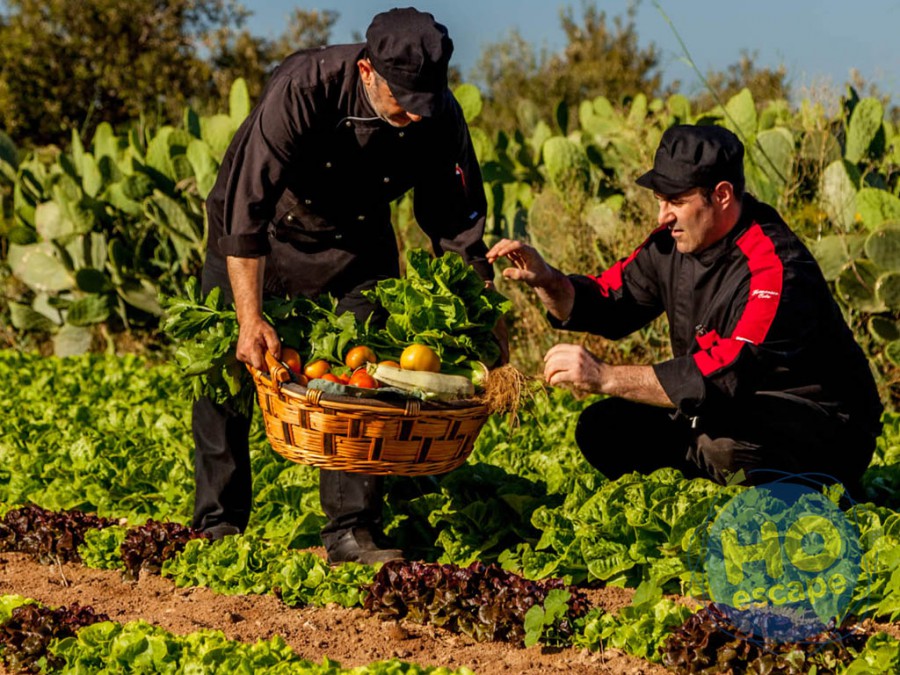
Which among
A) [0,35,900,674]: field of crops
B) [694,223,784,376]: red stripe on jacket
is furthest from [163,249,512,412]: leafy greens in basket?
[694,223,784,376]: red stripe on jacket

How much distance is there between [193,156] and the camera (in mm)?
9508

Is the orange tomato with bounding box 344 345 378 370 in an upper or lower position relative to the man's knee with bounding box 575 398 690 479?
upper

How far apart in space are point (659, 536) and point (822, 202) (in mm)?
4417

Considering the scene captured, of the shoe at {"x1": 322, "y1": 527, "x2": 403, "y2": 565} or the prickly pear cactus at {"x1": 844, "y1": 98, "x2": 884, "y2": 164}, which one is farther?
the prickly pear cactus at {"x1": 844, "y1": 98, "x2": 884, "y2": 164}

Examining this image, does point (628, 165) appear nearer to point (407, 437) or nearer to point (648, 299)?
point (648, 299)

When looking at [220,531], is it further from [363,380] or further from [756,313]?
[756,313]

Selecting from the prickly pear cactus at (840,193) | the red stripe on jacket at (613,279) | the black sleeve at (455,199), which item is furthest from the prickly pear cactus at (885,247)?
the black sleeve at (455,199)

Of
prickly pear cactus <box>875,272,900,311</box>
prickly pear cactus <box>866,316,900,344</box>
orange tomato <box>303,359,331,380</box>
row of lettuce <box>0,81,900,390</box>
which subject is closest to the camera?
orange tomato <box>303,359,331,380</box>

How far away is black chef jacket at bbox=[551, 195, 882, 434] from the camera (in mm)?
4164

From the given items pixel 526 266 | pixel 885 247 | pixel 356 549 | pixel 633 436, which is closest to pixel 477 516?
pixel 356 549

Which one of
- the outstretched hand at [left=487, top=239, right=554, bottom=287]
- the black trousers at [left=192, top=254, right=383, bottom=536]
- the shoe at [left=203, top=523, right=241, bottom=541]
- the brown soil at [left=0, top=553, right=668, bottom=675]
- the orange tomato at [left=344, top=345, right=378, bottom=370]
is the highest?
the outstretched hand at [left=487, top=239, right=554, bottom=287]

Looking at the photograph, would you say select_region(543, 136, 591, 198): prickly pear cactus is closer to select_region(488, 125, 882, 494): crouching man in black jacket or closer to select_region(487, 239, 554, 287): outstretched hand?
select_region(488, 125, 882, 494): crouching man in black jacket

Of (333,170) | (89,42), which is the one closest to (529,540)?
(333,170)

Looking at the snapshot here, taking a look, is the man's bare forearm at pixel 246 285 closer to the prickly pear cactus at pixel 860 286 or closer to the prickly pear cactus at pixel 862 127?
the prickly pear cactus at pixel 860 286
